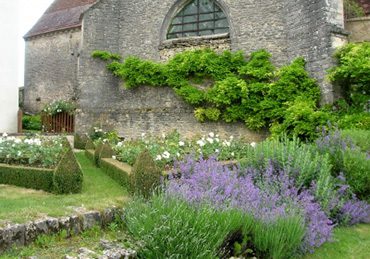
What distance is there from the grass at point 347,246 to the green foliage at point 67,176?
414 centimetres

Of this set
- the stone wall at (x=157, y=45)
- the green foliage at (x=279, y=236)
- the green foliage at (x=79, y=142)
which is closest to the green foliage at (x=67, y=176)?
the green foliage at (x=279, y=236)

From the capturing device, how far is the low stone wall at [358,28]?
12.3 m

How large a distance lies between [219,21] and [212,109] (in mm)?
3692

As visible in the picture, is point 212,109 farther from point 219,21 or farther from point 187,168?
point 187,168

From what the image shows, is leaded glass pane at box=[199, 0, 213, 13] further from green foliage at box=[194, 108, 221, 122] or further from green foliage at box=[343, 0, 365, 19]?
green foliage at box=[343, 0, 365, 19]

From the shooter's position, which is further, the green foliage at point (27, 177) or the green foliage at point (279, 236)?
the green foliage at point (27, 177)

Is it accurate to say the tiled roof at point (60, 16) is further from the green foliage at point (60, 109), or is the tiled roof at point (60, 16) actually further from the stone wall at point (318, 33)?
the stone wall at point (318, 33)

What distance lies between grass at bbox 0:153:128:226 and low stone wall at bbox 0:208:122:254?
105mm

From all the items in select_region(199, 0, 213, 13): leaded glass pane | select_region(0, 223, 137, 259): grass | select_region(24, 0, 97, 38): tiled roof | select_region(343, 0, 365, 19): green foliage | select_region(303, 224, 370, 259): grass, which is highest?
select_region(24, 0, 97, 38): tiled roof

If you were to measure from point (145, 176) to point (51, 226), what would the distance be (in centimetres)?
228

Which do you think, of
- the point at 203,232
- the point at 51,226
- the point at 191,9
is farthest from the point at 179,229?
the point at 191,9

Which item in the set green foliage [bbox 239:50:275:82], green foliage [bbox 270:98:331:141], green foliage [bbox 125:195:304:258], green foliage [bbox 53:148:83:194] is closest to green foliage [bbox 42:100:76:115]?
green foliage [bbox 239:50:275:82]

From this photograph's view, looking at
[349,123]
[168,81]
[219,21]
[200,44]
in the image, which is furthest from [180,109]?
[349,123]

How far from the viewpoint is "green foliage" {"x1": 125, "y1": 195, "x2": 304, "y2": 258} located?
12.4ft
